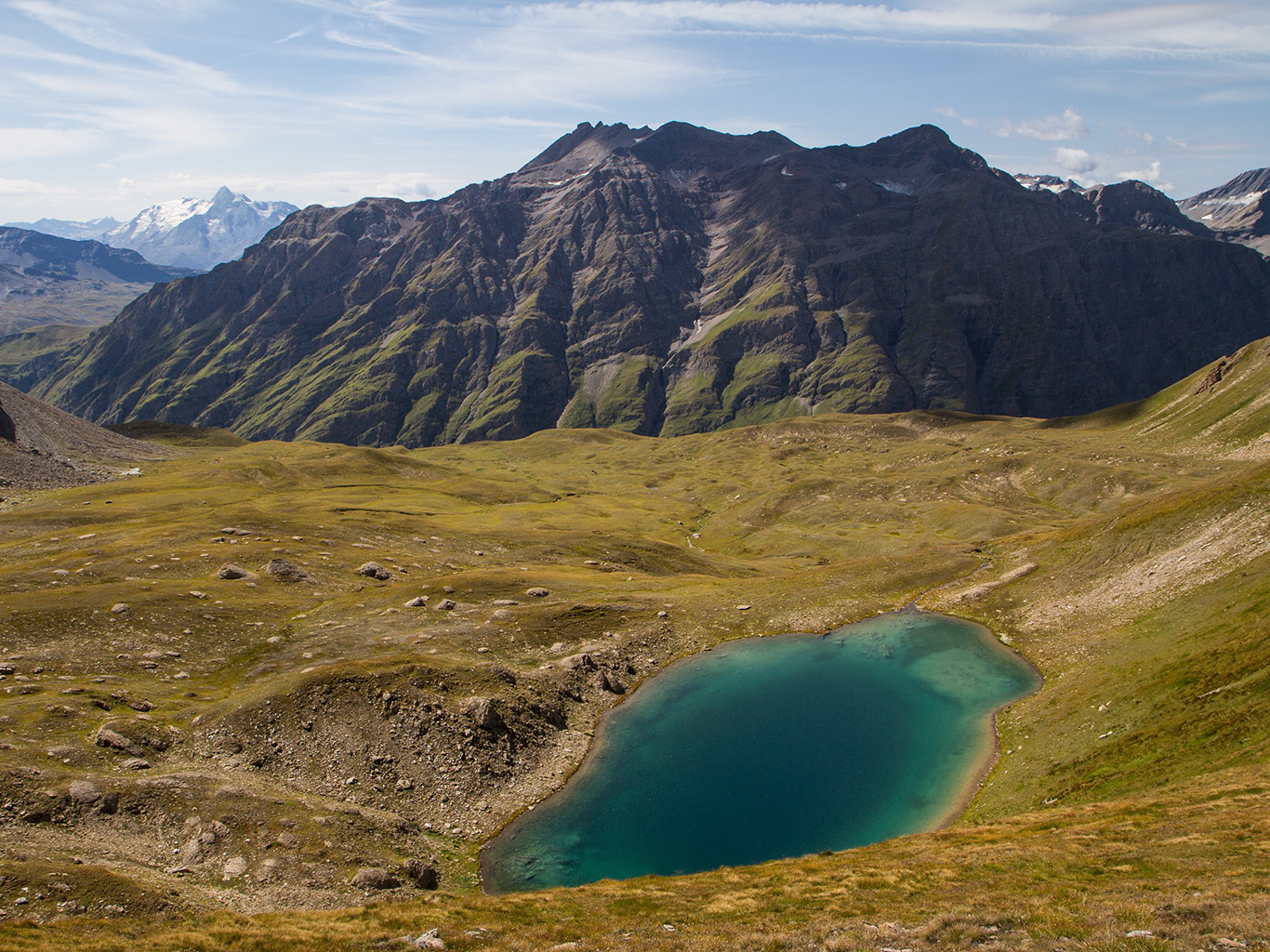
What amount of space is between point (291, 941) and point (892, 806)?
44.3m

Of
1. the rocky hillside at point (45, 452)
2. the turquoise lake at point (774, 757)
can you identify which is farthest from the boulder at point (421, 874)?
the rocky hillside at point (45, 452)

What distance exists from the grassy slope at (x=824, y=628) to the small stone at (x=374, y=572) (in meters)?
3.40

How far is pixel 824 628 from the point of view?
91.9 meters

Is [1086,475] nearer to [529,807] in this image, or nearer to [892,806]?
[892,806]

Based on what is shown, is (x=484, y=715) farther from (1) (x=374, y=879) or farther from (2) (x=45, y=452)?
(2) (x=45, y=452)

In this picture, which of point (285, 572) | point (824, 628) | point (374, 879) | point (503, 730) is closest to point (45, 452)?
point (285, 572)

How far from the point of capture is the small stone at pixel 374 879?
43.1 metres

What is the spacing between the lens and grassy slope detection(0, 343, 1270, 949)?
31250 mm

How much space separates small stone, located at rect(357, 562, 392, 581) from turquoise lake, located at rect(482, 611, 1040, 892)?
4011 centimetres

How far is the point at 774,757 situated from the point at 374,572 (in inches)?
2317

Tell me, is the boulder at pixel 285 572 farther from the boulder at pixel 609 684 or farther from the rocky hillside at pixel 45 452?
the rocky hillside at pixel 45 452

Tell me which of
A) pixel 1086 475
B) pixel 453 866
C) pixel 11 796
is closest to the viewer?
pixel 11 796

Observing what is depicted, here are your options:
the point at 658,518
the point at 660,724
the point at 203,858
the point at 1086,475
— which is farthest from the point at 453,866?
the point at 1086,475

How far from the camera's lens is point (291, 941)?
30844 millimetres
